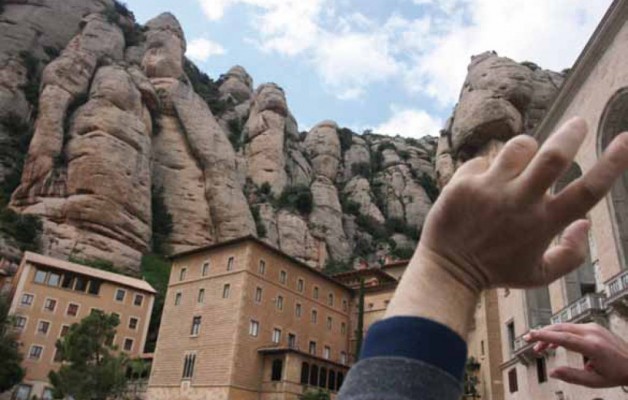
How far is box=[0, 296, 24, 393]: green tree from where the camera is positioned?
3028 centimetres

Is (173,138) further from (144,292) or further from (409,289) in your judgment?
(409,289)

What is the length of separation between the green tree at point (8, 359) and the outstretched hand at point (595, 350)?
36.0 metres

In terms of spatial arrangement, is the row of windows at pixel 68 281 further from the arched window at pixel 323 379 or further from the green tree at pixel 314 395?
the green tree at pixel 314 395

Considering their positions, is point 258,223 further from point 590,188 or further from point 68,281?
point 590,188

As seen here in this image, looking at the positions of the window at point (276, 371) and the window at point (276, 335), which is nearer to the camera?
the window at point (276, 371)

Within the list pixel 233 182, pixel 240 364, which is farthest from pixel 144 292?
pixel 233 182

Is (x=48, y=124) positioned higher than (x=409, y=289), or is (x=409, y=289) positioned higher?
(x=48, y=124)

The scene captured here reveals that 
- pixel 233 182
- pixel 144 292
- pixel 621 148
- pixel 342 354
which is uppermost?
pixel 233 182

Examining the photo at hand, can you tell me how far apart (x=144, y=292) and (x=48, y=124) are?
2264cm

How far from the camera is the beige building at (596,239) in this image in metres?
17.1

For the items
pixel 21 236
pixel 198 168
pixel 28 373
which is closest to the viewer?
pixel 28 373

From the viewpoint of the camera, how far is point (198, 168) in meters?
58.8

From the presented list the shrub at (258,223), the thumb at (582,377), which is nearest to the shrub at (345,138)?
the shrub at (258,223)

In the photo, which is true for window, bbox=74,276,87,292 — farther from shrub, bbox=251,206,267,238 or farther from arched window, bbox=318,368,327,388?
shrub, bbox=251,206,267,238
